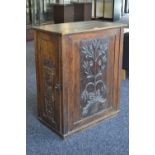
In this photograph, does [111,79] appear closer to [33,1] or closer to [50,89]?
[50,89]

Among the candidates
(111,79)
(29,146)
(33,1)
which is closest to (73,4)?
(33,1)

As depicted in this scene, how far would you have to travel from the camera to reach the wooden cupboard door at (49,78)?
2191 millimetres

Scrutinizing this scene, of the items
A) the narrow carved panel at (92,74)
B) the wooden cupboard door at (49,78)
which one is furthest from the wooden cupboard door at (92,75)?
the wooden cupboard door at (49,78)

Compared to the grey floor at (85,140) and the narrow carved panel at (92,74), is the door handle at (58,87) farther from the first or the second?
the grey floor at (85,140)

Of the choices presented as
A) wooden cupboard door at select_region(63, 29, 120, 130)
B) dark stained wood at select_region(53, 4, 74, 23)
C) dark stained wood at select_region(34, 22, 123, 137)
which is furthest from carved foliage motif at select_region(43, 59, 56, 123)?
dark stained wood at select_region(53, 4, 74, 23)

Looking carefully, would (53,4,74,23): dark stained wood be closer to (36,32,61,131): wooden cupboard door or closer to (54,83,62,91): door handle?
(36,32,61,131): wooden cupboard door

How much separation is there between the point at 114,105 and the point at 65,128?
0.71 meters

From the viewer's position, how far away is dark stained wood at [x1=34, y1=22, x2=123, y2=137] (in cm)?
216

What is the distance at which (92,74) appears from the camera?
7.93 ft

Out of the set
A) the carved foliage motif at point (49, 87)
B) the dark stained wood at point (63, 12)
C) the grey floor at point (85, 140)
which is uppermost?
the dark stained wood at point (63, 12)

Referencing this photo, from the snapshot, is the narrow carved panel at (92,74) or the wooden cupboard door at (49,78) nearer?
the wooden cupboard door at (49,78)

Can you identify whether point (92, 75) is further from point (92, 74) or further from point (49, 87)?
point (49, 87)
